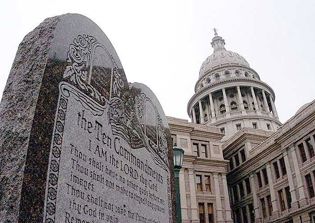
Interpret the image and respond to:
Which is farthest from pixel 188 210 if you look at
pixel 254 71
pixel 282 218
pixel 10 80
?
pixel 254 71

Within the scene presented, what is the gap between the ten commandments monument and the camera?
3049mm

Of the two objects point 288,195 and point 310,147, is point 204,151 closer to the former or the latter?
point 288,195

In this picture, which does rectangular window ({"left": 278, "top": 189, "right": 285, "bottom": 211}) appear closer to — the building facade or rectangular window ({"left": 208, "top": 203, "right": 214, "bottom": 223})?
the building facade

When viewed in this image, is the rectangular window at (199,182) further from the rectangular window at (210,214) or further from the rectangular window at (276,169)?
the rectangular window at (276,169)

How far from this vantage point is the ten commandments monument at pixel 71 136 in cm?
305

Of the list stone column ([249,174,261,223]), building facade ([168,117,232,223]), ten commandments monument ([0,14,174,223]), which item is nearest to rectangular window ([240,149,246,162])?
stone column ([249,174,261,223])

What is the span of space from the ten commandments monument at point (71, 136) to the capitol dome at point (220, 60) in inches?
2647

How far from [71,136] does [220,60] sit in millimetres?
72513

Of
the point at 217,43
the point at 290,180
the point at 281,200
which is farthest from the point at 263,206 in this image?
the point at 217,43

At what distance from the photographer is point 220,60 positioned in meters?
74.0

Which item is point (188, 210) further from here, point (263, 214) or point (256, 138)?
point (256, 138)

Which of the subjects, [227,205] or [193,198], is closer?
[193,198]

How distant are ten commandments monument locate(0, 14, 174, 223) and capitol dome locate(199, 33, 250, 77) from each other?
6723 cm

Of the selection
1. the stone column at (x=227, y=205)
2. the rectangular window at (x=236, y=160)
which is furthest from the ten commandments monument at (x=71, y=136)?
the rectangular window at (x=236, y=160)
